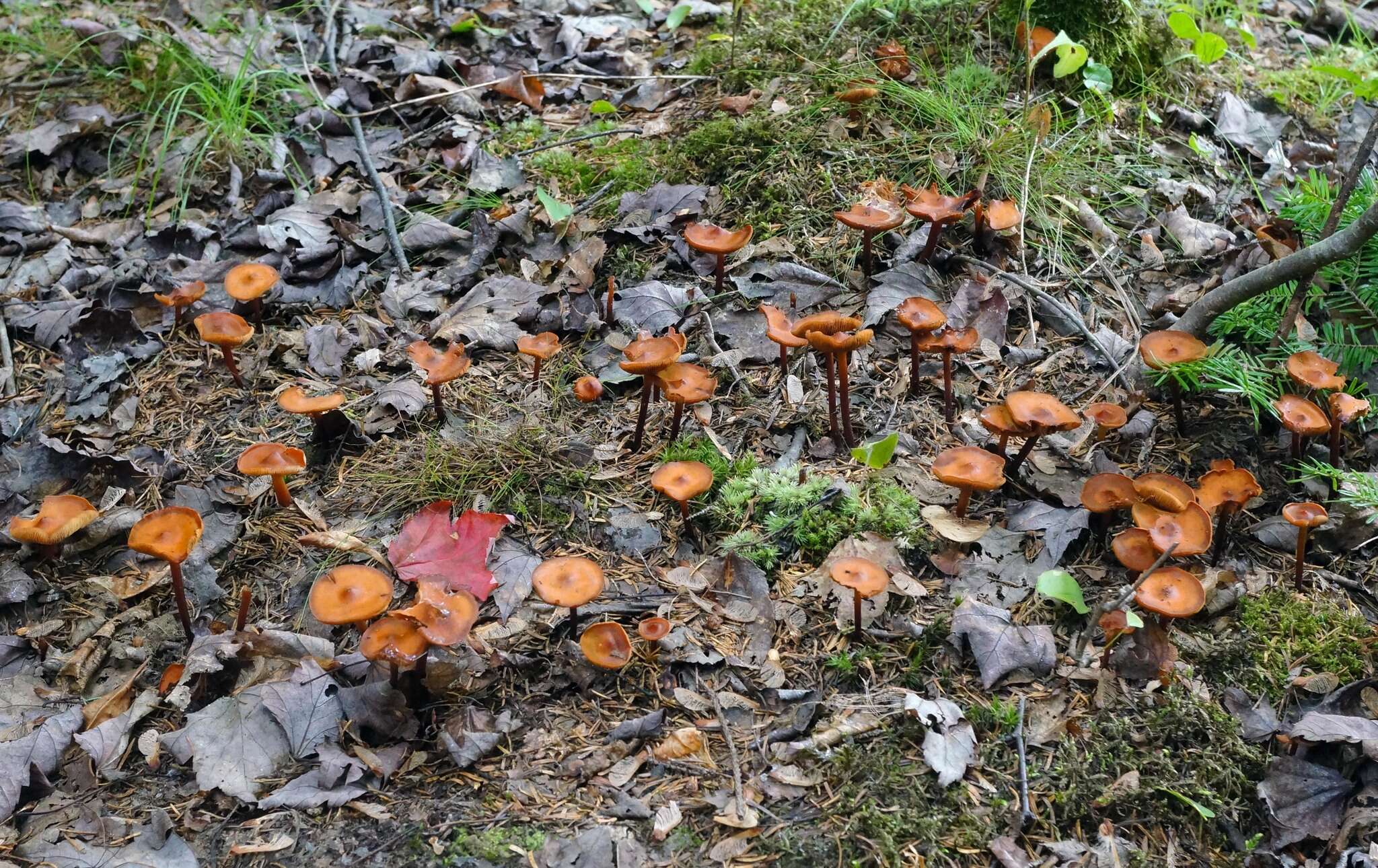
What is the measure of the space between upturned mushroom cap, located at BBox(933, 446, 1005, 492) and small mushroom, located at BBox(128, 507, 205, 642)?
7.81 ft

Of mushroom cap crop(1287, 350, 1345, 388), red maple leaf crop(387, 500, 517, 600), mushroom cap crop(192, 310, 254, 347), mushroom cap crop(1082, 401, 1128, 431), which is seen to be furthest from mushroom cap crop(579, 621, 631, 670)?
mushroom cap crop(1287, 350, 1345, 388)

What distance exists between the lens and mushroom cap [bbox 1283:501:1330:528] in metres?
2.93

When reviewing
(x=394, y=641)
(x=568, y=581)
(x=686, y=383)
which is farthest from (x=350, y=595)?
(x=686, y=383)

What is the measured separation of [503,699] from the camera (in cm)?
287

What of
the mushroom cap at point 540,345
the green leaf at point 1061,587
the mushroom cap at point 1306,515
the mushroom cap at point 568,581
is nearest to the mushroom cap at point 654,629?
the mushroom cap at point 568,581

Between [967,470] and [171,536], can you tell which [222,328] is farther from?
[967,470]

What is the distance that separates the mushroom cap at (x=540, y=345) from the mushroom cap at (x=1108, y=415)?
2000mm

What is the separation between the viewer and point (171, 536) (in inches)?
116

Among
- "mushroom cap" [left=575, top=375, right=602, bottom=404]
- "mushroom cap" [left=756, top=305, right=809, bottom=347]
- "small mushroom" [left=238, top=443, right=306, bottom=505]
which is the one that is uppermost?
"mushroom cap" [left=756, top=305, right=809, bottom=347]

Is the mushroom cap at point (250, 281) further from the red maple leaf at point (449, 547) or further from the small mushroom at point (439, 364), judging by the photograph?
the red maple leaf at point (449, 547)

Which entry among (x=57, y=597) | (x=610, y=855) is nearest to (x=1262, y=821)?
(x=610, y=855)

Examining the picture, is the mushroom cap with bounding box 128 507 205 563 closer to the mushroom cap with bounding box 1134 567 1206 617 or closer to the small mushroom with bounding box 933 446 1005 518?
the small mushroom with bounding box 933 446 1005 518

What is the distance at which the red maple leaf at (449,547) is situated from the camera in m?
3.12

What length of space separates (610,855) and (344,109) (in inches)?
177
